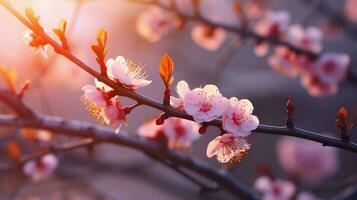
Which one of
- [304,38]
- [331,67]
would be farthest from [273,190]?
[304,38]

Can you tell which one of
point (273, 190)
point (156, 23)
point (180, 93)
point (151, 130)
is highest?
point (156, 23)

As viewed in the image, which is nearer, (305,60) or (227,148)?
(227,148)

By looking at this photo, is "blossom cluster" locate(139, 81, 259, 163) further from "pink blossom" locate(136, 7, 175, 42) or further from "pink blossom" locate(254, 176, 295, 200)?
"pink blossom" locate(136, 7, 175, 42)

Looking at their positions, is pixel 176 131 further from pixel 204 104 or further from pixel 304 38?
pixel 304 38

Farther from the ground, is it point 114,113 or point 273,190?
point 273,190

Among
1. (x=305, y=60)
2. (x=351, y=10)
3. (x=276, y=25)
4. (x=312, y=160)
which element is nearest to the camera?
(x=305, y=60)

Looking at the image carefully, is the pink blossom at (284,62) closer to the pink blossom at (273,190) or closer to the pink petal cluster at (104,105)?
the pink blossom at (273,190)

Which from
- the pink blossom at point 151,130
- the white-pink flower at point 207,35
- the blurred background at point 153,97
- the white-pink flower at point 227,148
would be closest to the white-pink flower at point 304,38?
the white-pink flower at point 207,35

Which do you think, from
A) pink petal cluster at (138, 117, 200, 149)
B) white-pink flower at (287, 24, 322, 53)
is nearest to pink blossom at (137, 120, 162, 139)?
pink petal cluster at (138, 117, 200, 149)
